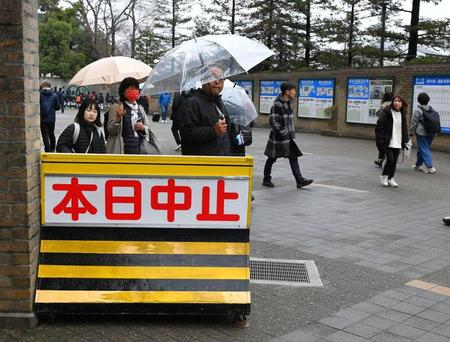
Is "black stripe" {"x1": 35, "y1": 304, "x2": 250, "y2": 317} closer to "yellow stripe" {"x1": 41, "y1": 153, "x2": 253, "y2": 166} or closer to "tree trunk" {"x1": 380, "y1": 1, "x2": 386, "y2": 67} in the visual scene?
"yellow stripe" {"x1": 41, "y1": 153, "x2": 253, "y2": 166}

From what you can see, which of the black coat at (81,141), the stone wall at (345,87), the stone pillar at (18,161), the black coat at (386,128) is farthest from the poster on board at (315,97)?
the stone pillar at (18,161)

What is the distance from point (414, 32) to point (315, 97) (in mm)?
4552

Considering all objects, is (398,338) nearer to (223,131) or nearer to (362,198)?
(223,131)

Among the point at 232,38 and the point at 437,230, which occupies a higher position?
the point at 232,38

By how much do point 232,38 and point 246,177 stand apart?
254 cm

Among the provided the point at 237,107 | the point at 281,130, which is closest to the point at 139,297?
the point at 237,107

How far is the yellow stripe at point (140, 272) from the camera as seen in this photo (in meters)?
3.84

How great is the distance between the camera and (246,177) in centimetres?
395

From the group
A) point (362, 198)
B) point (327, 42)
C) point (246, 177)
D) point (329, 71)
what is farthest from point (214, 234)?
point (327, 42)

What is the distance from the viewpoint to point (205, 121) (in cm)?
512

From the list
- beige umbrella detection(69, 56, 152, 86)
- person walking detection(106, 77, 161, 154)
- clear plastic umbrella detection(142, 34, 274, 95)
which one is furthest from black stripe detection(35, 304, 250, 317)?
beige umbrella detection(69, 56, 152, 86)

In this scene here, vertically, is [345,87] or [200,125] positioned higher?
[345,87]

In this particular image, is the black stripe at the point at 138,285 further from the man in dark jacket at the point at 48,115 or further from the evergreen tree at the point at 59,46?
the evergreen tree at the point at 59,46

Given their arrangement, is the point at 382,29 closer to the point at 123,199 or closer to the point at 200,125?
the point at 200,125
